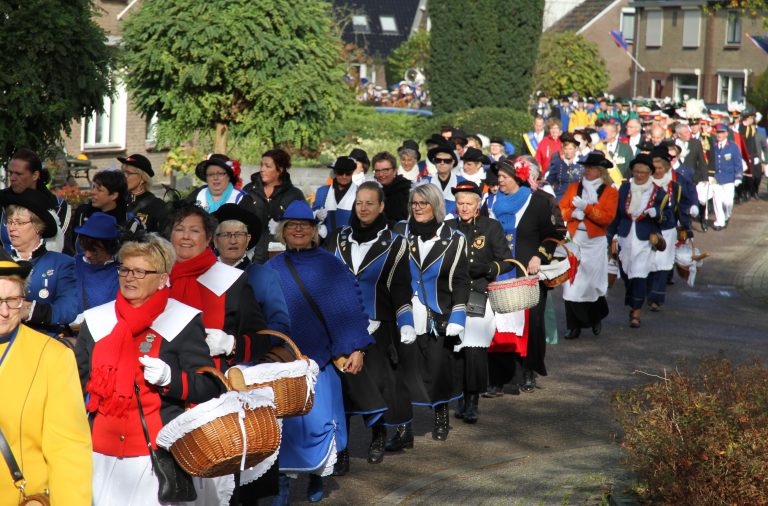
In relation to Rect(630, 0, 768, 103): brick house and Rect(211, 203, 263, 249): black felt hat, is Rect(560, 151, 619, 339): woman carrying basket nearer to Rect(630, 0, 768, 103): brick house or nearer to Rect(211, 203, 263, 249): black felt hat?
Rect(211, 203, 263, 249): black felt hat

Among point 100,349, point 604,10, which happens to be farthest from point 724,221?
point 604,10

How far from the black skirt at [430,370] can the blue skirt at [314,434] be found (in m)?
1.52

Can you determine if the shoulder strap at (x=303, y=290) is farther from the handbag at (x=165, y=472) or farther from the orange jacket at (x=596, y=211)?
the orange jacket at (x=596, y=211)

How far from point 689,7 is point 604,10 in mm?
8286

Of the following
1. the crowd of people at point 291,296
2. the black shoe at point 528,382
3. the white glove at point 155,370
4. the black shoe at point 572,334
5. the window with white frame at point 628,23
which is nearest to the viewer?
the white glove at point 155,370

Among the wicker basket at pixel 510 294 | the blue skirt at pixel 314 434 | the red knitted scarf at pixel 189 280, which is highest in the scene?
the red knitted scarf at pixel 189 280

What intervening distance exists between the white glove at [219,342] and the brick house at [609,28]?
66358 mm

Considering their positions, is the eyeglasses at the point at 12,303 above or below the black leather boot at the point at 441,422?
above

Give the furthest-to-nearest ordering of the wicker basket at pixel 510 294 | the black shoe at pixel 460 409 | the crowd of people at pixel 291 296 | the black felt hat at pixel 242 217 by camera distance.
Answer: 1. the black shoe at pixel 460 409
2. the wicker basket at pixel 510 294
3. the black felt hat at pixel 242 217
4. the crowd of people at pixel 291 296

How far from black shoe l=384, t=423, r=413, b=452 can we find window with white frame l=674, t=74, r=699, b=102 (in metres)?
58.6

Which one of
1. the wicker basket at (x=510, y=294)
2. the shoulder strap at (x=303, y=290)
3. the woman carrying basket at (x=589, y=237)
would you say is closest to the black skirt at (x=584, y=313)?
the woman carrying basket at (x=589, y=237)

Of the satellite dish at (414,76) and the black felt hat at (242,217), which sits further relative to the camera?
the satellite dish at (414,76)

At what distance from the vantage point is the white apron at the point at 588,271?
14086 millimetres

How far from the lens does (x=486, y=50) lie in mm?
36906
